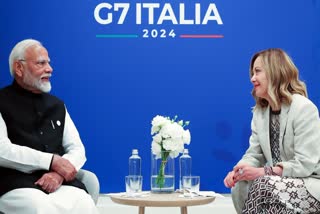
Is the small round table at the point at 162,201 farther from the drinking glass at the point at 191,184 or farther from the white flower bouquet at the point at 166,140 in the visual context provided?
the white flower bouquet at the point at 166,140

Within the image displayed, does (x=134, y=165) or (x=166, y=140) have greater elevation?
(x=166, y=140)

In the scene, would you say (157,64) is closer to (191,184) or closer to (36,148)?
(191,184)

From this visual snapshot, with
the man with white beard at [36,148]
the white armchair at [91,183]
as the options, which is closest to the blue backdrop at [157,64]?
the man with white beard at [36,148]

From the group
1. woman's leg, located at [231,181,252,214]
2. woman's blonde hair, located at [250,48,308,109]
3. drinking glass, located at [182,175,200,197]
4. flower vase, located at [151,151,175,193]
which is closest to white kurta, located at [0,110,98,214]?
flower vase, located at [151,151,175,193]

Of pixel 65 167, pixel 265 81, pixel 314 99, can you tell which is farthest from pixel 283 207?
A: pixel 314 99

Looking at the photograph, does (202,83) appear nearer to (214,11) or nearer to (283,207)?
(214,11)

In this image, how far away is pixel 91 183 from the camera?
14.8 ft

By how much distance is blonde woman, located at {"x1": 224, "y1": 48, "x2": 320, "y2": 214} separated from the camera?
4098mm

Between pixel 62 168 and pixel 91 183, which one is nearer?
pixel 62 168

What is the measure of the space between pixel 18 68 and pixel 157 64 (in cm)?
164

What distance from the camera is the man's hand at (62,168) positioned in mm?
4348

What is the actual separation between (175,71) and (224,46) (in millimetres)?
492

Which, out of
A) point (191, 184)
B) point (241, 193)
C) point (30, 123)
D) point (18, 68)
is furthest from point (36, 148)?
point (241, 193)

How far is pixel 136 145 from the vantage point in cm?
595
